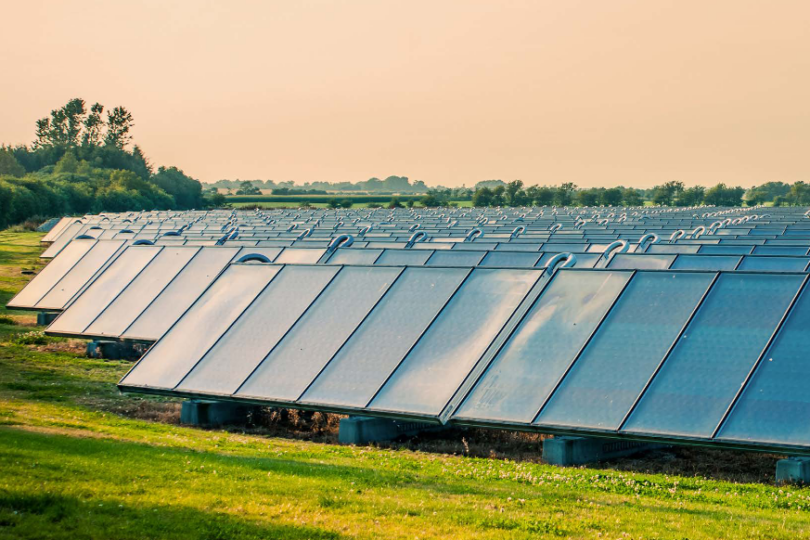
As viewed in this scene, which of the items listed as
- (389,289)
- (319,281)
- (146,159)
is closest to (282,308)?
(319,281)

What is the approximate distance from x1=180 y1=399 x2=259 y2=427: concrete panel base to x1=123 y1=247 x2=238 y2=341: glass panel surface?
218 inches

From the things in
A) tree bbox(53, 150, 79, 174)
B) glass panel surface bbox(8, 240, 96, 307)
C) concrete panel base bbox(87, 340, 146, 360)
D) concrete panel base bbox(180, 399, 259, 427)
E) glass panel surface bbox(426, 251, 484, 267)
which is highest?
tree bbox(53, 150, 79, 174)

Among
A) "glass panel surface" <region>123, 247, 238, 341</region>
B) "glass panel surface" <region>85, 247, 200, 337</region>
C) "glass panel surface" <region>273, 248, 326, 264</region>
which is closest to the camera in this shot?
"glass panel surface" <region>123, 247, 238, 341</region>

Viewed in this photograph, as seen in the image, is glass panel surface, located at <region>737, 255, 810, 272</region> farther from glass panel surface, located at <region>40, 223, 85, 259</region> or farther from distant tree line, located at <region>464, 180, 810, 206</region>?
distant tree line, located at <region>464, 180, 810, 206</region>

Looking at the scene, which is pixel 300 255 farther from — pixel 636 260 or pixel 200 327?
pixel 636 260

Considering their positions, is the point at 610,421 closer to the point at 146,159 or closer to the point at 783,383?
the point at 783,383

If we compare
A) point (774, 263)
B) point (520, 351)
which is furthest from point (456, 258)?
point (520, 351)

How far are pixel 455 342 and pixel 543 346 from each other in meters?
1.48

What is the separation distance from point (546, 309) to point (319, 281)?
16.3 ft

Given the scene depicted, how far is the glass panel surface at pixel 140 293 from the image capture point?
23.0 metres

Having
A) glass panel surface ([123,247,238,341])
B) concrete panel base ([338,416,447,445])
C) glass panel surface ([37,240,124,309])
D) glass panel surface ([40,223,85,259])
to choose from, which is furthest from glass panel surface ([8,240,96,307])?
concrete panel base ([338,416,447,445])

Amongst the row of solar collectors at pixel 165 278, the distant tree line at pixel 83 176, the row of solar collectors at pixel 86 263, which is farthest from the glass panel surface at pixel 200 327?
the distant tree line at pixel 83 176

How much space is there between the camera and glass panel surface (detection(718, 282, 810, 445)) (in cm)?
1076

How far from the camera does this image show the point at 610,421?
1178cm
